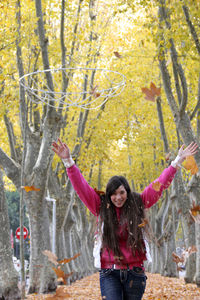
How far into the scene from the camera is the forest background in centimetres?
951

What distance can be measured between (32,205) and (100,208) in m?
8.25

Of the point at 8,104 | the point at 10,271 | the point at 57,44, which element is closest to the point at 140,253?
the point at 10,271

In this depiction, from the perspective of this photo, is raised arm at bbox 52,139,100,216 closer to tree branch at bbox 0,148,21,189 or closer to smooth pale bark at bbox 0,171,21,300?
smooth pale bark at bbox 0,171,21,300

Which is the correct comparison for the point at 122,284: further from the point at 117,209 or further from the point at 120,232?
the point at 117,209

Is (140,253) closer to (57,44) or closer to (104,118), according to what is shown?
(57,44)

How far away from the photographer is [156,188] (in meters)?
4.23

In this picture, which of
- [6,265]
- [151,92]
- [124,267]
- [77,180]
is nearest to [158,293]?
[6,265]

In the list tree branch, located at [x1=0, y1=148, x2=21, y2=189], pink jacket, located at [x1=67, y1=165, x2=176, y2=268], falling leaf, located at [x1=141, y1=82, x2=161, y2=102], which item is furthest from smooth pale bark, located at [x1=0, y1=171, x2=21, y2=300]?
pink jacket, located at [x1=67, y1=165, x2=176, y2=268]

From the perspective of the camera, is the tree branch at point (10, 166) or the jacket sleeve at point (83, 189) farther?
the tree branch at point (10, 166)

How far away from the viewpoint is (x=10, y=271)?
365 inches

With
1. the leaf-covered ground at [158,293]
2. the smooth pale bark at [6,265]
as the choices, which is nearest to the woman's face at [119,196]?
the leaf-covered ground at [158,293]

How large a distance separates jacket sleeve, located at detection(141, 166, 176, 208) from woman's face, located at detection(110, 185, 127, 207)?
0.25 meters

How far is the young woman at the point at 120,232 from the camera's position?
3.97 meters

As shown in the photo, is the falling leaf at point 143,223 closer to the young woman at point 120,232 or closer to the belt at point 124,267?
the young woman at point 120,232
